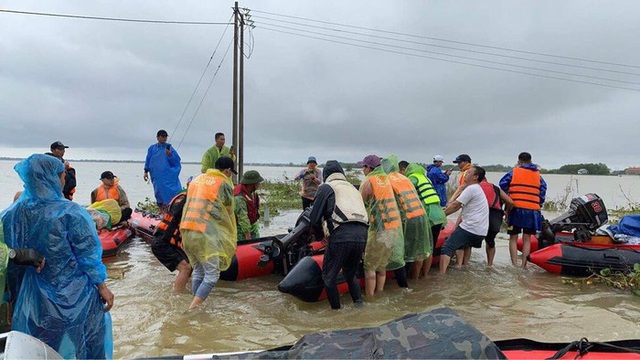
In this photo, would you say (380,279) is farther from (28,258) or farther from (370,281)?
(28,258)

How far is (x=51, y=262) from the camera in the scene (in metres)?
2.45

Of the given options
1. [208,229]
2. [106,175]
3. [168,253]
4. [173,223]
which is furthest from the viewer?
[106,175]

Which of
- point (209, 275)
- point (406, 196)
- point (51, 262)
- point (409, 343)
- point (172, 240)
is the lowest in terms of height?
point (209, 275)

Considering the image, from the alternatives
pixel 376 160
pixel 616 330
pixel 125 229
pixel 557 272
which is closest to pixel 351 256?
pixel 376 160

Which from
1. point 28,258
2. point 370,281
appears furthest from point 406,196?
point 28,258

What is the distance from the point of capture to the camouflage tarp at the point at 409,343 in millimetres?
1741

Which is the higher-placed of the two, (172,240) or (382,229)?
(382,229)

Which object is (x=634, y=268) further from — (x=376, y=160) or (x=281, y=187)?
(x=281, y=187)

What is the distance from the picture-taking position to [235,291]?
551cm

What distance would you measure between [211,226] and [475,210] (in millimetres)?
3556

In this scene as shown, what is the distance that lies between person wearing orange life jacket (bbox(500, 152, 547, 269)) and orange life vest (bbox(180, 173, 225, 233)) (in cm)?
457

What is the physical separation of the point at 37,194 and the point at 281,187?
1823 centimetres

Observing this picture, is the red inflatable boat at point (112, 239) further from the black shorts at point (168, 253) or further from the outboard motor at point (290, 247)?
the outboard motor at point (290, 247)

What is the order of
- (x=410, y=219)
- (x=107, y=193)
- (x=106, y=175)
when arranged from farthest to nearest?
(x=107, y=193)
(x=106, y=175)
(x=410, y=219)
